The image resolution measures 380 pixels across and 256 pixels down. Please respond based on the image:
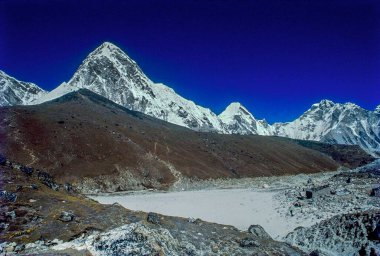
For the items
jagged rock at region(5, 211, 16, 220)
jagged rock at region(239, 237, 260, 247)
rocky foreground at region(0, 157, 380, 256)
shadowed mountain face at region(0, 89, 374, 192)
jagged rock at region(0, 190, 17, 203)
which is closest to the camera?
rocky foreground at region(0, 157, 380, 256)

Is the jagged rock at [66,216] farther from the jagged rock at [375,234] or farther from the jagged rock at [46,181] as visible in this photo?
the jagged rock at [375,234]

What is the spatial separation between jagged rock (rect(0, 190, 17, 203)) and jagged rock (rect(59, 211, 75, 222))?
3.31m

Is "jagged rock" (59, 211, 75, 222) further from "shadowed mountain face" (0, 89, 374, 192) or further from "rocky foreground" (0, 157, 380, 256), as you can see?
"shadowed mountain face" (0, 89, 374, 192)

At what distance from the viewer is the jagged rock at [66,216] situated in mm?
19847

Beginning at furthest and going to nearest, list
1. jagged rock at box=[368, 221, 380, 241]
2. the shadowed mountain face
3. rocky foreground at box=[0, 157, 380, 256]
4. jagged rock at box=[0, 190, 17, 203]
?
the shadowed mountain face, jagged rock at box=[368, 221, 380, 241], jagged rock at box=[0, 190, 17, 203], rocky foreground at box=[0, 157, 380, 256]

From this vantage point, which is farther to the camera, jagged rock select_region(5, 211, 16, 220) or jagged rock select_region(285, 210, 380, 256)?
jagged rock select_region(285, 210, 380, 256)

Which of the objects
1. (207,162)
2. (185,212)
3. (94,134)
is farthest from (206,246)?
(207,162)

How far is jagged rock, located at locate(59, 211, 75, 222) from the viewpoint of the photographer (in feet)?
65.1

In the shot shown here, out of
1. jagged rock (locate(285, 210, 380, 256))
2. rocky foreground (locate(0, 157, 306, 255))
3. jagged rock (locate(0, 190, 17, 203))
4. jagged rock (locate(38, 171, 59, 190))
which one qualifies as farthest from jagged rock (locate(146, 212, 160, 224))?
jagged rock (locate(285, 210, 380, 256))

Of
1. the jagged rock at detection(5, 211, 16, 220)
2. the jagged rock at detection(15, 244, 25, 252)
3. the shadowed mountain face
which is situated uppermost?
the shadowed mountain face

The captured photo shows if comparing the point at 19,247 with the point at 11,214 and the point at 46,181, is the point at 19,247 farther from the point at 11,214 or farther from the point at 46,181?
the point at 46,181

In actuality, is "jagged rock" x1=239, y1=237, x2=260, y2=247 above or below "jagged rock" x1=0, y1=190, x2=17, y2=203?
above

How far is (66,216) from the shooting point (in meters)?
20.1

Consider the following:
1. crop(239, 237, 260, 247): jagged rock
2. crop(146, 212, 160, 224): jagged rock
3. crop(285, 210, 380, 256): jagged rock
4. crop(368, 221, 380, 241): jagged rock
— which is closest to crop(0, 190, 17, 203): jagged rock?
crop(146, 212, 160, 224): jagged rock
